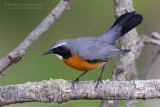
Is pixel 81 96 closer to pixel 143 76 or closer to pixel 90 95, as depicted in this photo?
pixel 90 95

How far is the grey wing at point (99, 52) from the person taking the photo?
3.65 m

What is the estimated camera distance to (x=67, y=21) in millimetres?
6359

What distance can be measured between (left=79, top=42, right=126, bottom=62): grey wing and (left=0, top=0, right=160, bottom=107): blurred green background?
2.20 m

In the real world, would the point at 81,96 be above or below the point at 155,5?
below

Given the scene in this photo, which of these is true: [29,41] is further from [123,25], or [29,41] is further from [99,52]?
[123,25]

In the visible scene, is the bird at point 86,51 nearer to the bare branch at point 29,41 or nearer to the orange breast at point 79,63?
the orange breast at point 79,63

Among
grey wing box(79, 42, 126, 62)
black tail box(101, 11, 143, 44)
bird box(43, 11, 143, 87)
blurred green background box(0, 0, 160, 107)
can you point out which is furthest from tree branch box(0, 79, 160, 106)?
blurred green background box(0, 0, 160, 107)

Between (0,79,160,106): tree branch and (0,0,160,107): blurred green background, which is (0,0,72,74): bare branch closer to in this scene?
(0,79,160,106): tree branch

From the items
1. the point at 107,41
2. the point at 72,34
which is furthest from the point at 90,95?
the point at 72,34

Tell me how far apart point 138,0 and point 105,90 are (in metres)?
3.71

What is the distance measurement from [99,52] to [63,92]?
87 cm

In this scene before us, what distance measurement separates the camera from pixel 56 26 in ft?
21.6

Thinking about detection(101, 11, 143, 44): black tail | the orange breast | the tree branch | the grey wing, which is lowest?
the tree branch

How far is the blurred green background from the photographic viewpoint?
20.0 feet
